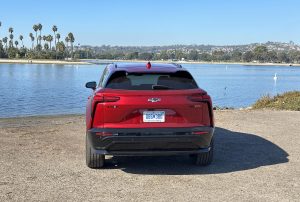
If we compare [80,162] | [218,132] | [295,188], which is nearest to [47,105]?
[218,132]

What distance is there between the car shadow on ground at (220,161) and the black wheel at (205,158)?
8 centimetres

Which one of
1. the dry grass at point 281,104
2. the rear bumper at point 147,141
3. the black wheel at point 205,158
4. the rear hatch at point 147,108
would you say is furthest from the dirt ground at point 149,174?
the dry grass at point 281,104

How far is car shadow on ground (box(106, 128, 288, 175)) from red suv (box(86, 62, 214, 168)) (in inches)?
24.8

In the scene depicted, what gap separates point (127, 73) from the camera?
6.98 meters

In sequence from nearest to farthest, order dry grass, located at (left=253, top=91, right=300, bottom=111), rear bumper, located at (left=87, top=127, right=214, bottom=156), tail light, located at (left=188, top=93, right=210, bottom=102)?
1. rear bumper, located at (left=87, top=127, right=214, bottom=156)
2. tail light, located at (left=188, top=93, right=210, bottom=102)
3. dry grass, located at (left=253, top=91, right=300, bottom=111)

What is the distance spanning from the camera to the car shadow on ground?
7.29 metres

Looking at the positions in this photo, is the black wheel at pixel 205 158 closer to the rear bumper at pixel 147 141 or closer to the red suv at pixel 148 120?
the red suv at pixel 148 120

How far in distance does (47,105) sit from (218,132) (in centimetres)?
1971

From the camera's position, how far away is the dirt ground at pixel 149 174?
587cm

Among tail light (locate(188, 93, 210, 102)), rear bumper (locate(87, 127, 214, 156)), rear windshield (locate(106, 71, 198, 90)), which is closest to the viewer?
rear bumper (locate(87, 127, 214, 156))

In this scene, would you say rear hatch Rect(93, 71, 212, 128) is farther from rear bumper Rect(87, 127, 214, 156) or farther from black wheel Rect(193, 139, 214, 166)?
black wheel Rect(193, 139, 214, 166)

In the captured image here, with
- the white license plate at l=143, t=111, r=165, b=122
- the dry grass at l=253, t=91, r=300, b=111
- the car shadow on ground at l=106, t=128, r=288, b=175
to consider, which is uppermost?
the white license plate at l=143, t=111, r=165, b=122

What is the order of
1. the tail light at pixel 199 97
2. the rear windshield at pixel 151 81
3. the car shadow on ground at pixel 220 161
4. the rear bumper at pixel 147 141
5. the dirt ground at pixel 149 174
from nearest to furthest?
1. the dirt ground at pixel 149 174
2. the rear bumper at pixel 147 141
3. the tail light at pixel 199 97
4. the rear windshield at pixel 151 81
5. the car shadow on ground at pixel 220 161

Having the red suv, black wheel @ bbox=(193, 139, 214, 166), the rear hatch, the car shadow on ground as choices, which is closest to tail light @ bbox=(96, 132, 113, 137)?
the red suv
